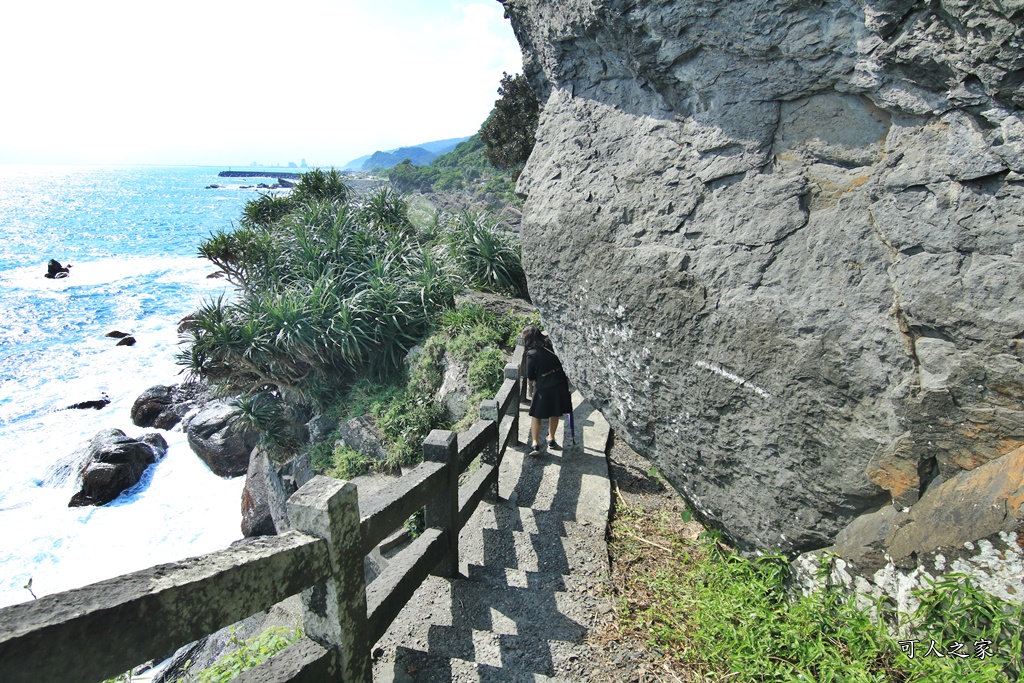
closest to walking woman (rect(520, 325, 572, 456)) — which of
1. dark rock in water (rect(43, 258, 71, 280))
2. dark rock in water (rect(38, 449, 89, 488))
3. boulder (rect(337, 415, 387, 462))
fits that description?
boulder (rect(337, 415, 387, 462))

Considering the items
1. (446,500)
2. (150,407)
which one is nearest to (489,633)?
(446,500)

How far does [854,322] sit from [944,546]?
3.84ft

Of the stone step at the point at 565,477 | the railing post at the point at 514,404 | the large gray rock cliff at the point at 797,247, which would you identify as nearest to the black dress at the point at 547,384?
the railing post at the point at 514,404

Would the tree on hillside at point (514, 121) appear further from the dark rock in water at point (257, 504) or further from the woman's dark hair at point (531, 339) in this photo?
the woman's dark hair at point (531, 339)

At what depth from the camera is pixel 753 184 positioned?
3.48 metres

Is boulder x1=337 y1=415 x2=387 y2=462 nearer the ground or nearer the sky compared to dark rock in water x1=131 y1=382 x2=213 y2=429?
nearer the sky

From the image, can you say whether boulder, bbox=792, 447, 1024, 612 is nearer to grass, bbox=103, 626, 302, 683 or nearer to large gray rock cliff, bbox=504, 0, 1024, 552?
large gray rock cliff, bbox=504, 0, 1024, 552

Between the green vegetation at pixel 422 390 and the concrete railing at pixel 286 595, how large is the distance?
4.42 meters

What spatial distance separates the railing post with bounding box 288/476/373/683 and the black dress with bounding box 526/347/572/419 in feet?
12.0

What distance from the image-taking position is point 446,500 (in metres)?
3.78

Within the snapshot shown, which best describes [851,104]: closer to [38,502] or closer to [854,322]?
[854,322]

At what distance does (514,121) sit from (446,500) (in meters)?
15.2

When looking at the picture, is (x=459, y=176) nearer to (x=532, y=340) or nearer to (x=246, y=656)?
(x=532, y=340)

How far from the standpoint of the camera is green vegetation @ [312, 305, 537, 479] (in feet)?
27.2
